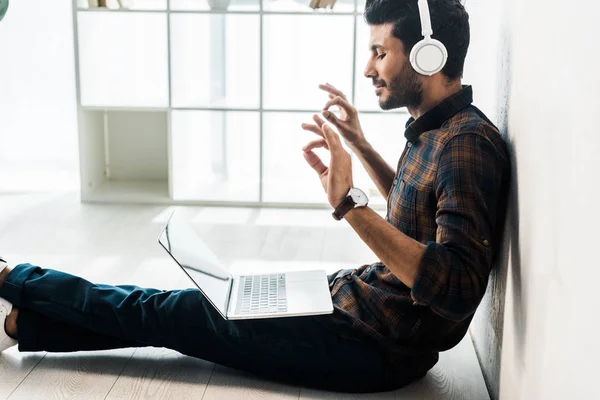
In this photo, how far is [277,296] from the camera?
2.08 meters

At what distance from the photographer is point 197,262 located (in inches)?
83.3

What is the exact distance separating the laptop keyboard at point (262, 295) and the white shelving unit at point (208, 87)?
218 cm

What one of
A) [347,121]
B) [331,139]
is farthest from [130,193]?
[331,139]

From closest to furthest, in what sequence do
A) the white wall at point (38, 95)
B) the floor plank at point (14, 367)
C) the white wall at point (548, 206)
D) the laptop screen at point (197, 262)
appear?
the white wall at point (548, 206)
the laptop screen at point (197, 262)
the floor plank at point (14, 367)
the white wall at point (38, 95)

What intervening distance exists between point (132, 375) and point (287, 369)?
42 centimetres

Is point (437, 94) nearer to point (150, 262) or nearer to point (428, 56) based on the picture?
point (428, 56)

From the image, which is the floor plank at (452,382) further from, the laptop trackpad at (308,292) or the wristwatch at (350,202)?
the wristwatch at (350,202)

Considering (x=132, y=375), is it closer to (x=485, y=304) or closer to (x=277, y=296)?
(x=277, y=296)

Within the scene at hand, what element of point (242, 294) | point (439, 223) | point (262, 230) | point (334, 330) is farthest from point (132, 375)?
point (262, 230)

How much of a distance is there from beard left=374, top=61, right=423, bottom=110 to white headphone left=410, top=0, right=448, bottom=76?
0.06 metres

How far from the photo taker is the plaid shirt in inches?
63.9

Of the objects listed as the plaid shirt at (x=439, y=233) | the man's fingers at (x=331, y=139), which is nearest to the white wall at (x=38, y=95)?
the plaid shirt at (x=439, y=233)

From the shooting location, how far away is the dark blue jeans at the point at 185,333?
1.99 m

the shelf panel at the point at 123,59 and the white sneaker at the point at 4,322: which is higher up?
the shelf panel at the point at 123,59
